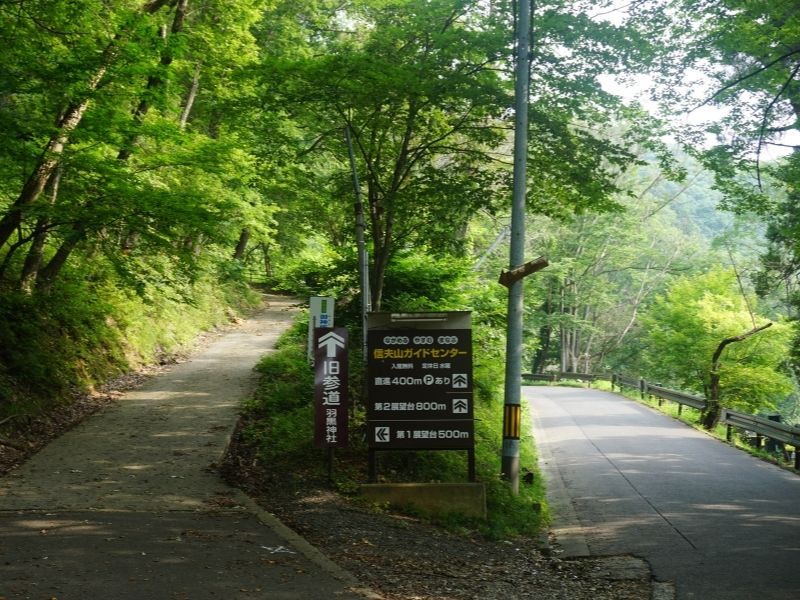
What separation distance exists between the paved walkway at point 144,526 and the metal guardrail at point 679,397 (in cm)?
1777

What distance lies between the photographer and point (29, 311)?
13.4 m

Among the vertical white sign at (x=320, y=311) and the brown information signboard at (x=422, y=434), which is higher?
the vertical white sign at (x=320, y=311)

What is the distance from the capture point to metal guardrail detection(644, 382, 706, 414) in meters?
24.9

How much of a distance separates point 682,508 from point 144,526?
7894 millimetres

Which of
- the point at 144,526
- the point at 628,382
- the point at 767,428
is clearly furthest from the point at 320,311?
the point at 628,382

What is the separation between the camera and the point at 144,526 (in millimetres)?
7504

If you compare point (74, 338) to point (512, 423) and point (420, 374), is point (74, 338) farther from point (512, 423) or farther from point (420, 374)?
point (512, 423)

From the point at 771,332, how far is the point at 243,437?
91.6 feet

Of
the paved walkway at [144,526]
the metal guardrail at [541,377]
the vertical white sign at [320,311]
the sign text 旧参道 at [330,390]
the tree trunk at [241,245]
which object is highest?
the tree trunk at [241,245]

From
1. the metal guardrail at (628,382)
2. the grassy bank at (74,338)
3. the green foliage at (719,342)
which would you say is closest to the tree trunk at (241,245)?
the grassy bank at (74,338)

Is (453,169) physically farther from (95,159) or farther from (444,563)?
(444,563)

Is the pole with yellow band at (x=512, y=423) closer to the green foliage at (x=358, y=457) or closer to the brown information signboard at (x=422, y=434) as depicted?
the green foliage at (x=358, y=457)

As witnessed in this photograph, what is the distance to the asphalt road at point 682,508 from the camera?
312 inches

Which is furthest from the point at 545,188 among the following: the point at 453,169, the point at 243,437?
the point at 243,437
